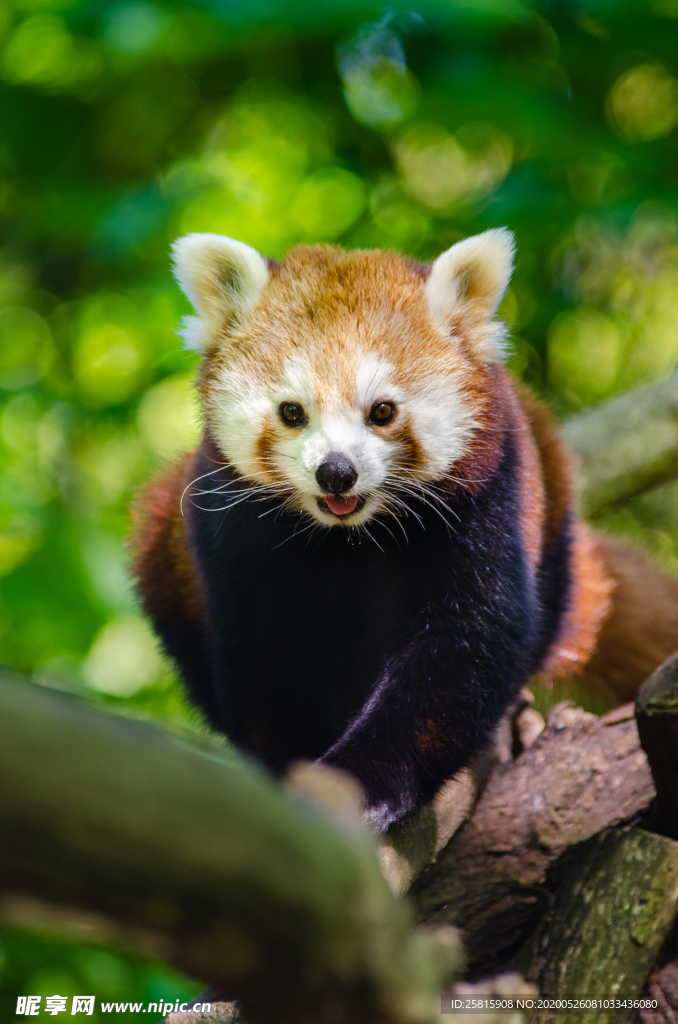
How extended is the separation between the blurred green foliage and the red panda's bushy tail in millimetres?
1350

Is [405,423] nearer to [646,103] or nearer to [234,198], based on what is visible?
[234,198]

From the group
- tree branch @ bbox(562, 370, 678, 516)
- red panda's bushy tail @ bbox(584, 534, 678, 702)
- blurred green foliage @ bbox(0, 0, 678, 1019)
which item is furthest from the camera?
tree branch @ bbox(562, 370, 678, 516)

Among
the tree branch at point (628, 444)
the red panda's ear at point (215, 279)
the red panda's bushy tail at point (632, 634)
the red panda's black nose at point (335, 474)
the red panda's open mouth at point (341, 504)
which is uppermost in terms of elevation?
the red panda's ear at point (215, 279)

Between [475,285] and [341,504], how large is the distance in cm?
76

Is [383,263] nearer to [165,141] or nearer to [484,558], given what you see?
[484,558]

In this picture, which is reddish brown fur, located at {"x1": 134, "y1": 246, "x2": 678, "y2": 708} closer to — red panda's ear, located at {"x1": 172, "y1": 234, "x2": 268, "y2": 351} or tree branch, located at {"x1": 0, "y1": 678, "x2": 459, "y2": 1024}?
red panda's ear, located at {"x1": 172, "y1": 234, "x2": 268, "y2": 351}

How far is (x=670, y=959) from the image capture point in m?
2.50

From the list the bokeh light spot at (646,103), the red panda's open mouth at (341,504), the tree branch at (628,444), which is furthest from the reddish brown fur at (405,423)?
the bokeh light spot at (646,103)

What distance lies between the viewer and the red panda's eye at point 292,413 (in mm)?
2584

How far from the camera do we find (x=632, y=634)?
11.8 feet

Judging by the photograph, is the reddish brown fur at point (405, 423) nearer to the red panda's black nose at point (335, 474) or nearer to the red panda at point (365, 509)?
the red panda at point (365, 509)

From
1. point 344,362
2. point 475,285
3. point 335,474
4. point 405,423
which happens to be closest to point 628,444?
point 475,285

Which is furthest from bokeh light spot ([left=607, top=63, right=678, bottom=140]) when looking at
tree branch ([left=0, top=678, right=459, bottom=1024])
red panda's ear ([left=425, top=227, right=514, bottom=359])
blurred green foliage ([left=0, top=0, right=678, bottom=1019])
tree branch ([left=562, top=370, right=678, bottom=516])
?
tree branch ([left=0, top=678, right=459, bottom=1024])

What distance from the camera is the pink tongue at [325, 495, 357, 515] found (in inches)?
97.6
